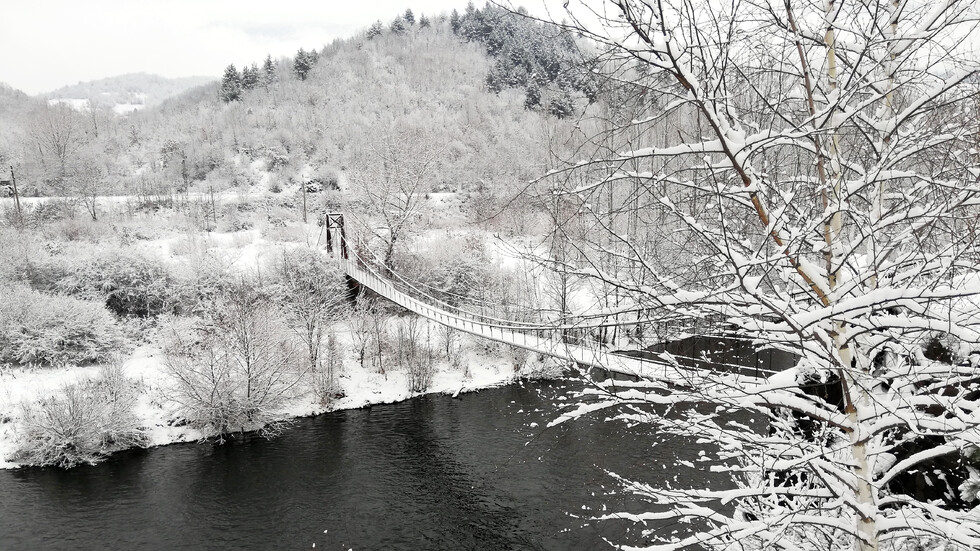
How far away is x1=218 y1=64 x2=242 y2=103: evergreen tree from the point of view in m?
35.3

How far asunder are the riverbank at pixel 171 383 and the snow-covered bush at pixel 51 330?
11.7 inches

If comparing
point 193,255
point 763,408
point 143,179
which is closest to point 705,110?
point 763,408

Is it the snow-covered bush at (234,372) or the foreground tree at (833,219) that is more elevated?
the foreground tree at (833,219)

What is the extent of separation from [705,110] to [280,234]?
17072mm

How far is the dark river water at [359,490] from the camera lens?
641 cm

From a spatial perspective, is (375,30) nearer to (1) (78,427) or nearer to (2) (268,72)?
(2) (268,72)

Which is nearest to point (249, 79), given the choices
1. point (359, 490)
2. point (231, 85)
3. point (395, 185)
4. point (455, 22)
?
point (231, 85)

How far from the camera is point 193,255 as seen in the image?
13.8 meters

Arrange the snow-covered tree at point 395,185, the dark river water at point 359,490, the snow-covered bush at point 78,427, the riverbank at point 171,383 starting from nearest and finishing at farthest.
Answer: the dark river water at point 359,490, the snow-covered bush at point 78,427, the riverbank at point 171,383, the snow-covered tree at point 395,185

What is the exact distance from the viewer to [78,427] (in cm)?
830

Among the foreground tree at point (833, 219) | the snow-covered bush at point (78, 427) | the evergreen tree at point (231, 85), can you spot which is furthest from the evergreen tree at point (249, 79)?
the foreground tree at point (833, 219)

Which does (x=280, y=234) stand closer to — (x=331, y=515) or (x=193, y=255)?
(x=193, y=255)

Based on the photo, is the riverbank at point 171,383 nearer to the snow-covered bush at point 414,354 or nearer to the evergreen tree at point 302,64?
the snow-covered bush at point 414,354

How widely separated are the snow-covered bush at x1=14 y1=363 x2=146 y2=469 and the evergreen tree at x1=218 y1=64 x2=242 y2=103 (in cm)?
3113
